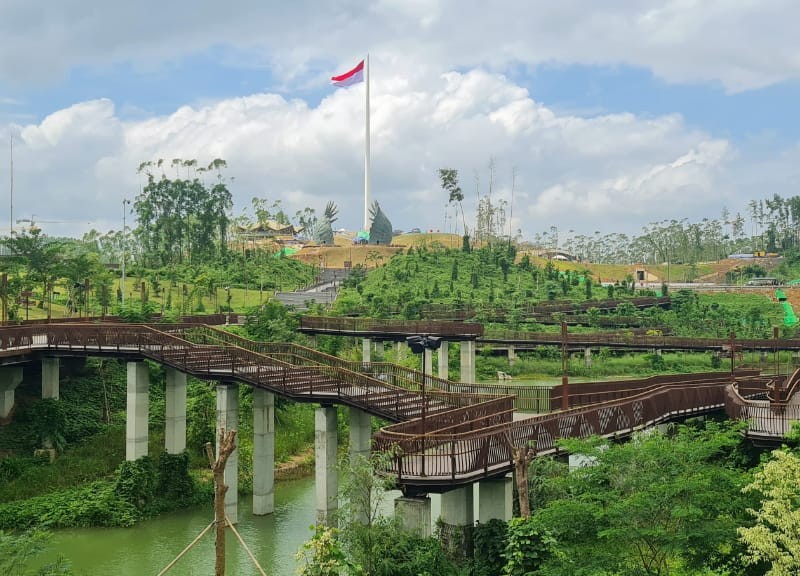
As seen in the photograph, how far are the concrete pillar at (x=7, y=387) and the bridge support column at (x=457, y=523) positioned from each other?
26456 millimetres

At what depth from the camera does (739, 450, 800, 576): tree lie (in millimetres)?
19750

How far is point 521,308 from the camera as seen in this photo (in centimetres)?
9644

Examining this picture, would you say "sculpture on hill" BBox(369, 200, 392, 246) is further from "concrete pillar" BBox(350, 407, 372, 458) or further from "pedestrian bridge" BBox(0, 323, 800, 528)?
"concrete pillar" BBox(350, 407, 372, 458)

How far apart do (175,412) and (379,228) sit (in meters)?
122

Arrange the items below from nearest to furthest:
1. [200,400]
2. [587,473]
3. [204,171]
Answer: [587,473]
[200,400]
[204,171]

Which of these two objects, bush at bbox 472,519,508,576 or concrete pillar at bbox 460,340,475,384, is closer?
bush at bbox 472,519,508,576

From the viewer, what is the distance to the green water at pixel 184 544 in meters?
32.8

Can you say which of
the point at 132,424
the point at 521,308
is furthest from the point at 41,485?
the point at 521,308

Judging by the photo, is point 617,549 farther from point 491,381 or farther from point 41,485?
point 491,381

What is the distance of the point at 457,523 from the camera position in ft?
94.3

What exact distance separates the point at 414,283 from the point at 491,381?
108ft

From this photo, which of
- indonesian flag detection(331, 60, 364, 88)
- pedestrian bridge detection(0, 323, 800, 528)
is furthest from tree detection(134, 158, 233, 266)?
pedestrian bridge detection(0, 323, 800, 528)

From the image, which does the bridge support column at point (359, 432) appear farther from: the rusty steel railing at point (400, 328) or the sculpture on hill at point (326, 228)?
the sculpture on hill at point (326, 228)

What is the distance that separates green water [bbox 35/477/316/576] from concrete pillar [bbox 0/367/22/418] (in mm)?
9832
